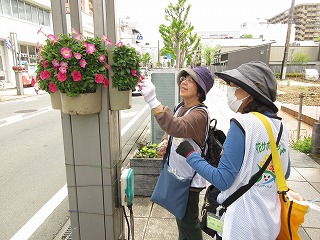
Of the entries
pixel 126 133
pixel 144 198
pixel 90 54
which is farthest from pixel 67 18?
pixel 126 133

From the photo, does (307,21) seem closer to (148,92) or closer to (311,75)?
(311,75)

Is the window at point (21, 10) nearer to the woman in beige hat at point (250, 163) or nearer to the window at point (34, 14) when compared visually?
the window at point (34, 14)

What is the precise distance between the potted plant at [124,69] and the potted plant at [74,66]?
6cm

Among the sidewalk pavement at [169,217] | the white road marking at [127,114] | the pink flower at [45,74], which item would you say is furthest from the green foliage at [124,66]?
the white road marking at [127,114]

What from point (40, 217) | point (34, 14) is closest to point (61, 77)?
point (40, 217)

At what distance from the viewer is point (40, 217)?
354cm

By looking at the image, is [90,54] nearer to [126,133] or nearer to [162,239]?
[162,239]

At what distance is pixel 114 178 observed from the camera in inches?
82.1

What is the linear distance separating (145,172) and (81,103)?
2.03m

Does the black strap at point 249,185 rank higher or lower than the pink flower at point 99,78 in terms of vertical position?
lower

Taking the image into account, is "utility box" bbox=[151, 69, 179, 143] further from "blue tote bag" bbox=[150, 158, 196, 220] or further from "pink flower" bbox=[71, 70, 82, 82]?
"pink flower" bbox=[71, 70, 82, 82]

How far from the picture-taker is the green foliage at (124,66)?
5.50 ft

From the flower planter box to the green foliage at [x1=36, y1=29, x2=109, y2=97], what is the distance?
1.98m

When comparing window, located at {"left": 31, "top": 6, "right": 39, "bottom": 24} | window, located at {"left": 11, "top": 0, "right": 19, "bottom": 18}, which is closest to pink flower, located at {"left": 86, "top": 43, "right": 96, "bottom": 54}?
window, located at {"left": 11, "top": 0, "right": 19, "bottom": 18}
